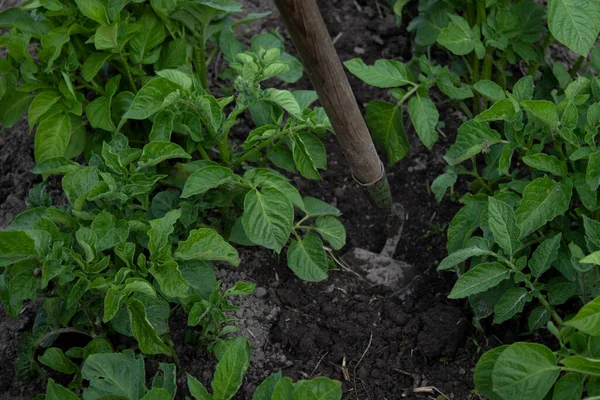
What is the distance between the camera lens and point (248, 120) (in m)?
3.01

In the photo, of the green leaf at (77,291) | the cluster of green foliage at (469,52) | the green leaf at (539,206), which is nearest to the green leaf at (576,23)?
the cluster of green foliage at (469,52)

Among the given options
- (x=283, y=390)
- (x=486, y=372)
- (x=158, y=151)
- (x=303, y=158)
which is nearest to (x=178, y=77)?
(x=158, y=151)

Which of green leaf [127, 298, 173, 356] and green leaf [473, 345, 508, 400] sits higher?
green leaf [127, 298, 173, 356]

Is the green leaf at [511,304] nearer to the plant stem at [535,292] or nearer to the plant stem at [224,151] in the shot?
the plant stem at [535,292]

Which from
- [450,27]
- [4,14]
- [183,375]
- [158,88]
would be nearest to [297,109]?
[158,88]

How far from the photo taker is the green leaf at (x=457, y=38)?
8.53 ft

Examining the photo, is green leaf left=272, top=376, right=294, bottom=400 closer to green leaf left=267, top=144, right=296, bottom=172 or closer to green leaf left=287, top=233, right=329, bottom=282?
green leaf left=287, top=233, right=329, bottom=282

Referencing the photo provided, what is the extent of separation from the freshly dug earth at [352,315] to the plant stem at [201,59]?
0.49 m

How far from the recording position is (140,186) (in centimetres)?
221

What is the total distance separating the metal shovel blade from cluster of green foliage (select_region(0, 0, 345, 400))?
0.15m

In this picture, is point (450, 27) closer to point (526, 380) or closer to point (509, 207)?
point (509, 207)

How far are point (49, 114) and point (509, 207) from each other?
1.43 m

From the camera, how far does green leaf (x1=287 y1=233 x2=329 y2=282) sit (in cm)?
242

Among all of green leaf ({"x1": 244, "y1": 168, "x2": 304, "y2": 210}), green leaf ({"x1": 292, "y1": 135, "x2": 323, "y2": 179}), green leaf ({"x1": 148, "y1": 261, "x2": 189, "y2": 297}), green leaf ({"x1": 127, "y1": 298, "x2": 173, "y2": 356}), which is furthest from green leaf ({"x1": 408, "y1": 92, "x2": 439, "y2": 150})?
green leaf ({"x1": 127, "y1": 298, "x2": 173, "y2": 356})
